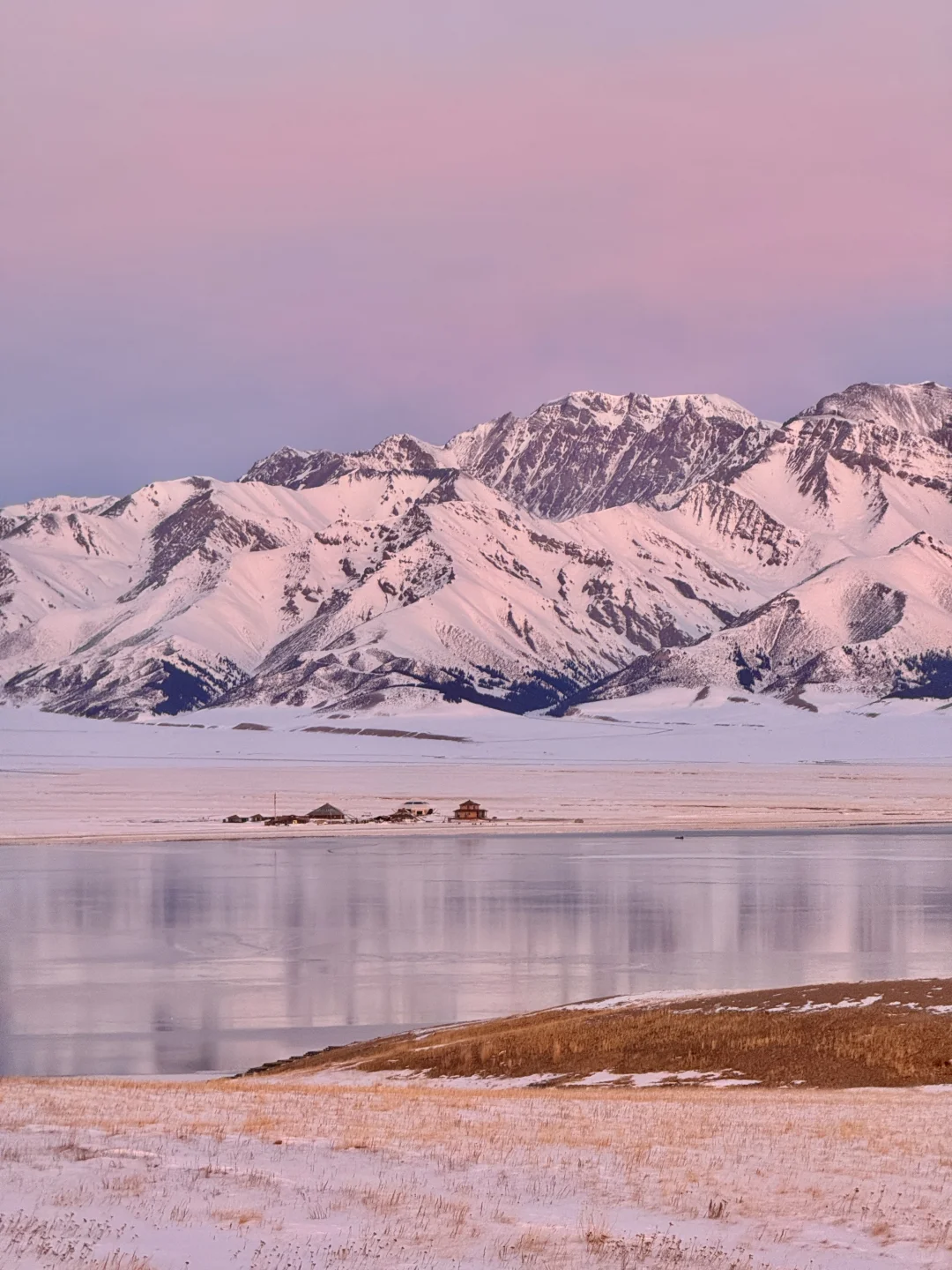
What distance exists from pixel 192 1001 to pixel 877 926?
27.9m

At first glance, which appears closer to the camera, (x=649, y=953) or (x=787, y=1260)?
(x=787, y=1260)

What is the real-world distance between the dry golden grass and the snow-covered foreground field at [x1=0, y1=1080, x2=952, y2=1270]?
6.29 metres

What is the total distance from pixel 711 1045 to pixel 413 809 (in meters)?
111

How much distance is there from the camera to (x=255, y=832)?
388 feet

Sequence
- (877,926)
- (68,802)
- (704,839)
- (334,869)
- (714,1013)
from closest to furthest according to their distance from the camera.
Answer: (714,1013) → (877,926) → (334,869) → (704,839) → (68,802)

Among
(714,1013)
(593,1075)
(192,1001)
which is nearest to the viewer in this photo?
(593,1075)

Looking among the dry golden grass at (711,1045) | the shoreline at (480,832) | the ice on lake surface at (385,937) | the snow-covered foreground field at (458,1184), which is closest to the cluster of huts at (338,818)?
the shoreline at (480,832)

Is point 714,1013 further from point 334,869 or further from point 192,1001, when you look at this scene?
point 334,869

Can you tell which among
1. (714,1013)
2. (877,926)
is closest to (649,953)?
(877,926)

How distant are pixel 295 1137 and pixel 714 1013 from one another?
61.0ft

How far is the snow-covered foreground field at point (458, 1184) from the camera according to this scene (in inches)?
611

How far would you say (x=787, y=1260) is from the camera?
616 inches

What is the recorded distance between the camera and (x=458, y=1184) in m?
18.7

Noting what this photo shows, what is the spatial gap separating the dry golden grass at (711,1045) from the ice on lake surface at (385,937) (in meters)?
4.31
